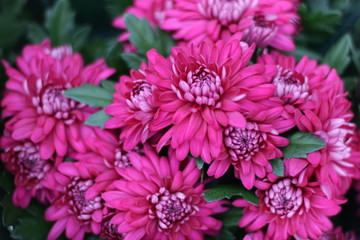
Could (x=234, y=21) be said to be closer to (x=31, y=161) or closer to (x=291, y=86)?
(x=291, y=86)

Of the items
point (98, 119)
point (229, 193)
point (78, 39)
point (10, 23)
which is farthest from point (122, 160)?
point (10, 23)

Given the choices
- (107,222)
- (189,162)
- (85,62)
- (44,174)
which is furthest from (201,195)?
(85,62)

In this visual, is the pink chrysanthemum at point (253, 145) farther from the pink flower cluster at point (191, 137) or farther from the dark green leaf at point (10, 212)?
the dark green leaf at point (10, 212)

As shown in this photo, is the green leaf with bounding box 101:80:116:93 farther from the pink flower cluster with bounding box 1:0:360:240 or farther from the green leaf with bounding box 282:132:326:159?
the green leaf with bounding box 282:132:326:159

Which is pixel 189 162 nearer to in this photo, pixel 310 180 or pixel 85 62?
pixel 310 180

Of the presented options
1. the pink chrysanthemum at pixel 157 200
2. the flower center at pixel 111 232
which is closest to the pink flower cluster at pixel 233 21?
the pink chrysanthemum at pixel 157 200

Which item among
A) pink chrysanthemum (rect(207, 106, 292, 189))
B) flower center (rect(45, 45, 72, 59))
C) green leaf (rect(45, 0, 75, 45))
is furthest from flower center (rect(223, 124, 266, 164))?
green leaf (rect(45, 0, 75, 45))
